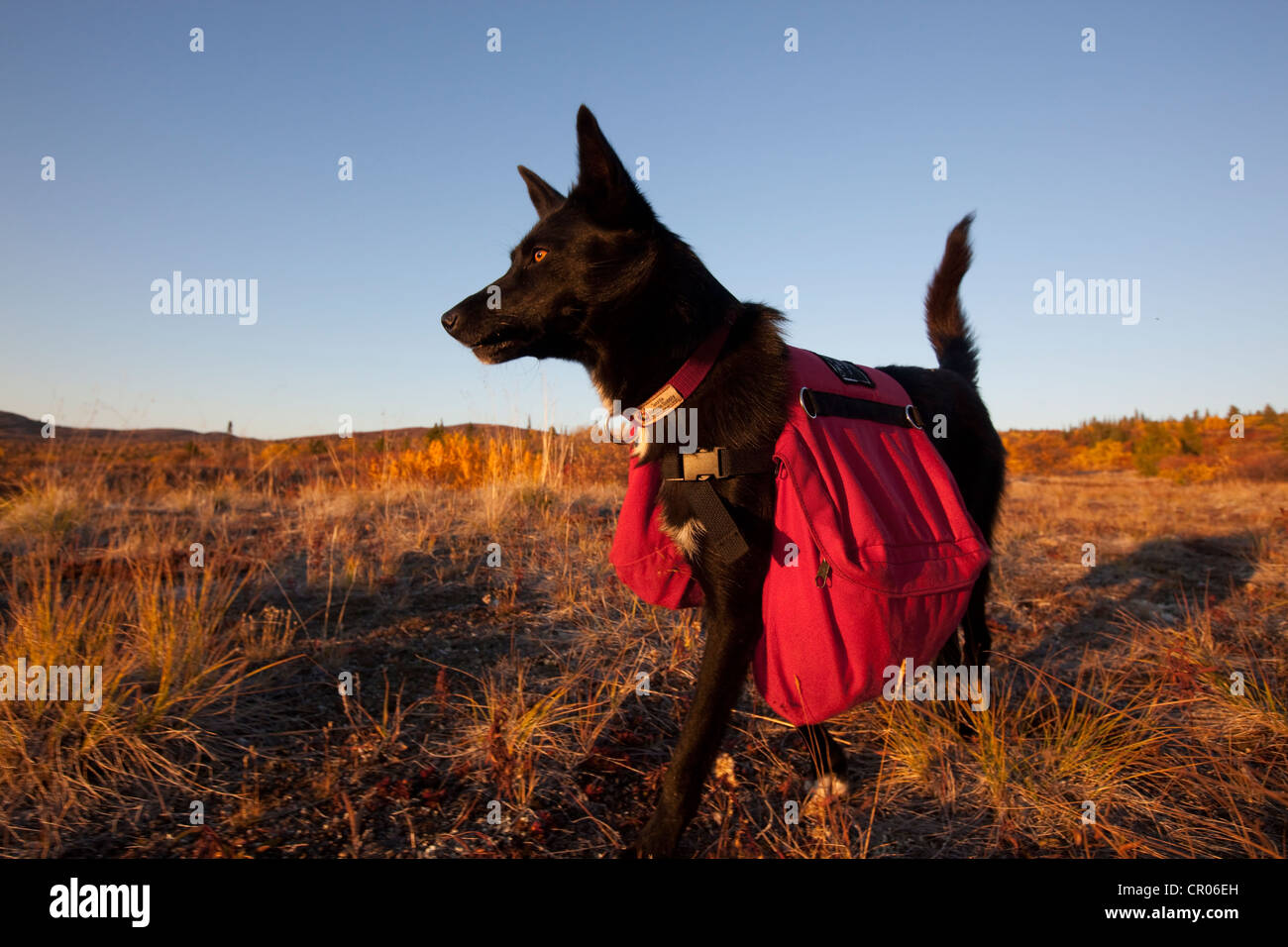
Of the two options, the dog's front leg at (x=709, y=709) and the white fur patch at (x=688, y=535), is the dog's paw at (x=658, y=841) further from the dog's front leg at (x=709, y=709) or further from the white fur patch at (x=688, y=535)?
the white fur patch at (x=688, y=535)

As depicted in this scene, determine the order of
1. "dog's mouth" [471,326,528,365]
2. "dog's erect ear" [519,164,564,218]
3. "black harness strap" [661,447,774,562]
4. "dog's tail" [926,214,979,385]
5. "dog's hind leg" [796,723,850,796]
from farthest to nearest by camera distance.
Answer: "dog's tail" [926,214,979,385], "dog's erect ear" [519,164,564,218], "dog's mouth" [471,326,528,365], "dog's hind leg" [796,723,850,796], "black harness strap" [661,447,774,562]

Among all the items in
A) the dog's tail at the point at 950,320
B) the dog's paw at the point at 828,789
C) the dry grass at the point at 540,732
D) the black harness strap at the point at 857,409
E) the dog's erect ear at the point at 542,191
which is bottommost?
the dog's paw at the point at 828,789

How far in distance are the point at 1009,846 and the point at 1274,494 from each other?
1332 centimetres

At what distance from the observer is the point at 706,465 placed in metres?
2.03

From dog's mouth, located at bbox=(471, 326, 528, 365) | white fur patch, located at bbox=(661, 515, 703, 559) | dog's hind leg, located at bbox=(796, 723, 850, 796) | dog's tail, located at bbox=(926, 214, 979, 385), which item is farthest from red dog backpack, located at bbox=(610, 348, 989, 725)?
dog's tail, located at bbox=(926, 214, 979, 385)

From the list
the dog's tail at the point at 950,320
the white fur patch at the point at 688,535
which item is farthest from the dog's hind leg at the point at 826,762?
the dog's tail at the point at 950,320

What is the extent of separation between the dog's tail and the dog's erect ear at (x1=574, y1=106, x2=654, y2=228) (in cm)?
191

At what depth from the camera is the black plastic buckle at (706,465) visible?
202 centimetres

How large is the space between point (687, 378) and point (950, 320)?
6.77ft

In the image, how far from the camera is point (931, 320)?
11.4 feet

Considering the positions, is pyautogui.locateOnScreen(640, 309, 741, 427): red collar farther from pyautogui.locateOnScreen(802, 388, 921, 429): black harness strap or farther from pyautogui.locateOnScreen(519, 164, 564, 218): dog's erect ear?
pyautogui.locateOnScreen(519, 164, 564, 218): dog's erect ear

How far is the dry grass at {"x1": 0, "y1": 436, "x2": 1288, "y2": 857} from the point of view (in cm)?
194

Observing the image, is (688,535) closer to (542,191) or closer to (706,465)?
(706,465)
